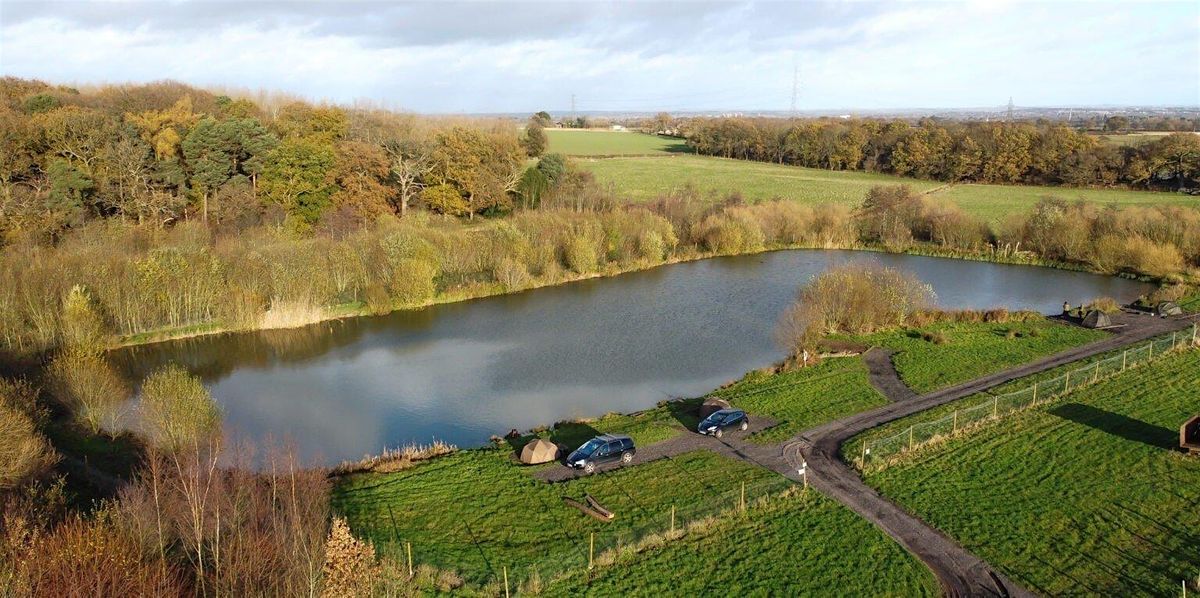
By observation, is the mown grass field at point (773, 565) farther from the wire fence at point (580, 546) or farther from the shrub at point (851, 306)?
the shrub at point (851, 306)

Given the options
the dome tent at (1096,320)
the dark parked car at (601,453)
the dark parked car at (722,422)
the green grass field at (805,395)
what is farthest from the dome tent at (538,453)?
the dome tent at (1096,320)

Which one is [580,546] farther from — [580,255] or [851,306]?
[580,255]

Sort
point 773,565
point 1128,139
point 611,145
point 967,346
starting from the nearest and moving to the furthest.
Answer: point 773,565, point 967,346, point 1128,139, point 611,145

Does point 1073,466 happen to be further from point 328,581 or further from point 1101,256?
point 1101,256

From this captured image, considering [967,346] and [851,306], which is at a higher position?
[851,306]

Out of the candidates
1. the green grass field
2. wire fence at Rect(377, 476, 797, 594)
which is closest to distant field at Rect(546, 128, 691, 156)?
the green grass field

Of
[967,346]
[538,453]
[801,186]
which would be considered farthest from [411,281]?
[801,186]

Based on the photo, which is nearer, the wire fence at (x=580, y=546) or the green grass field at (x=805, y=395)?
the wire fence at (x=580, y=546)
